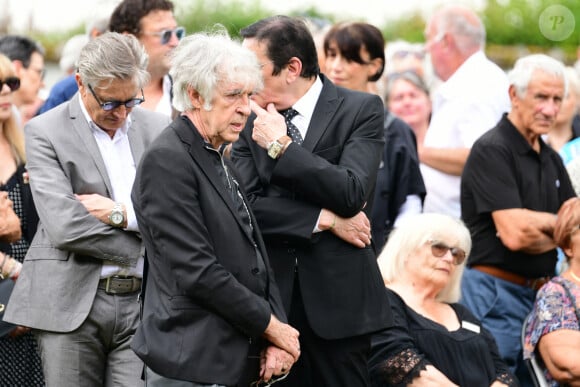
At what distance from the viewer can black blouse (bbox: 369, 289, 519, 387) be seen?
540cm

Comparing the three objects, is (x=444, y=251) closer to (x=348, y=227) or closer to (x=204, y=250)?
(x=348, y=227)

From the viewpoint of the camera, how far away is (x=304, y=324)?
4.53 metres

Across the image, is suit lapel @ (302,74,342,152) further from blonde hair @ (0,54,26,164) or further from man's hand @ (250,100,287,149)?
blonde hair @ (0,54,26,164)

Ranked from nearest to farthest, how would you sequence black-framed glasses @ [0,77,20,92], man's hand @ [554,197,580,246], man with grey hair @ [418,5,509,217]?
black-framed glasses @ [0,77,20,92] → man's hand @ [554,197,580,246] → man with grey hair @ [418,5,509,217]

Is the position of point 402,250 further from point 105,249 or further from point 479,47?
point 479,47

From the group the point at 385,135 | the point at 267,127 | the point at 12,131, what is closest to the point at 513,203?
the point at 385,135

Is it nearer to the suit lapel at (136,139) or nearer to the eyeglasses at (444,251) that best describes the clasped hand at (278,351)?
the suit lapel at (136,139)

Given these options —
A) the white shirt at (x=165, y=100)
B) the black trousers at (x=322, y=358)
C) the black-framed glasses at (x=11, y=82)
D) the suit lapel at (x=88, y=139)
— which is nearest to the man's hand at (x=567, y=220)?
the black trousers at (x=322, y=358)

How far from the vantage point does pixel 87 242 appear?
14.9 ft

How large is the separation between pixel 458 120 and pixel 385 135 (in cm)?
75

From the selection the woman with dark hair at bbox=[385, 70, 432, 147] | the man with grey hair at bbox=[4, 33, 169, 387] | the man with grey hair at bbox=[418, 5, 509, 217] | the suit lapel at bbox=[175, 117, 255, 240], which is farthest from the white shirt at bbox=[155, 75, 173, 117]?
the woman with dark hair at bbox=[385, 70, 432, 147]

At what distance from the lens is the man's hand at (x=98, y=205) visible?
4.59 m

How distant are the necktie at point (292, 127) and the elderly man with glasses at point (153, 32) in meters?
1.81

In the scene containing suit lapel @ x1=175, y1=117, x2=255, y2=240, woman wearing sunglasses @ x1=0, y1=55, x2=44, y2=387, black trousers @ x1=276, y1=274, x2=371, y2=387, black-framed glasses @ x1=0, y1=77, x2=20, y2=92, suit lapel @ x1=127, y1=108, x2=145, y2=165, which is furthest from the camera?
black-framed glasses @ x1=0, y1=77, x2=20, y2=92
